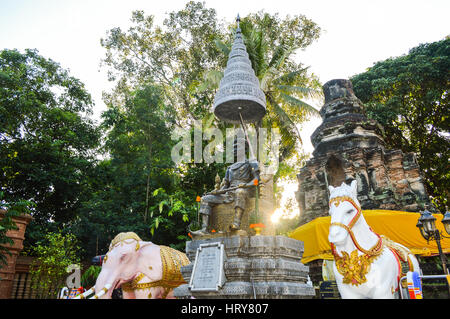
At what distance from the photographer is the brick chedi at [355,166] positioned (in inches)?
518

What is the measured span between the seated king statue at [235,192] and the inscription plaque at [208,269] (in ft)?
2.48

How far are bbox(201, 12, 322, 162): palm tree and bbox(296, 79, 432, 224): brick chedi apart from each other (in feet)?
4.87

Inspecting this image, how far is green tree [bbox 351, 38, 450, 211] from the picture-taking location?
56.8 ft

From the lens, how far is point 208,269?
446 centimetres

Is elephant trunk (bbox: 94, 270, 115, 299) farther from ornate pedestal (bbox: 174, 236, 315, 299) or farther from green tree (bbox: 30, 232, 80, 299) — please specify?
green tree (bbox: 30, 232, 80, 299)

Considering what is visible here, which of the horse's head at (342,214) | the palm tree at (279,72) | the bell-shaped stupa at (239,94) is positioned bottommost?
the horse's head at (342,214)

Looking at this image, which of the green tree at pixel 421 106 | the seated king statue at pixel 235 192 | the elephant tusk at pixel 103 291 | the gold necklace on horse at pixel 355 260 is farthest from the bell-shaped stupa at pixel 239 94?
the green tree at pixel 421 106

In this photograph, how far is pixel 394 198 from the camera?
1270 cm

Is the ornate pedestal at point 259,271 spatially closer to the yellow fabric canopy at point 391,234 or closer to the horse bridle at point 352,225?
the horse bridle at point 352,225

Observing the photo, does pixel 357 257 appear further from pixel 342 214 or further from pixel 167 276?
pixel 167 276

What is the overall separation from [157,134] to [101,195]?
3.79 meters

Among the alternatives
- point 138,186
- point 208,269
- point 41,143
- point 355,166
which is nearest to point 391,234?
point 355,166

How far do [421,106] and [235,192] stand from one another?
678 inches

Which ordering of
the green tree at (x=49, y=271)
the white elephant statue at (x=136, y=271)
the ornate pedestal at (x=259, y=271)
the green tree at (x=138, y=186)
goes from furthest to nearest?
the green tree at (x=138, y=186)
the green tree at (x=49, y=271)
the white elephant statue at (x=136, y=271)
the ornate pedestal at (x=259, y=271)
